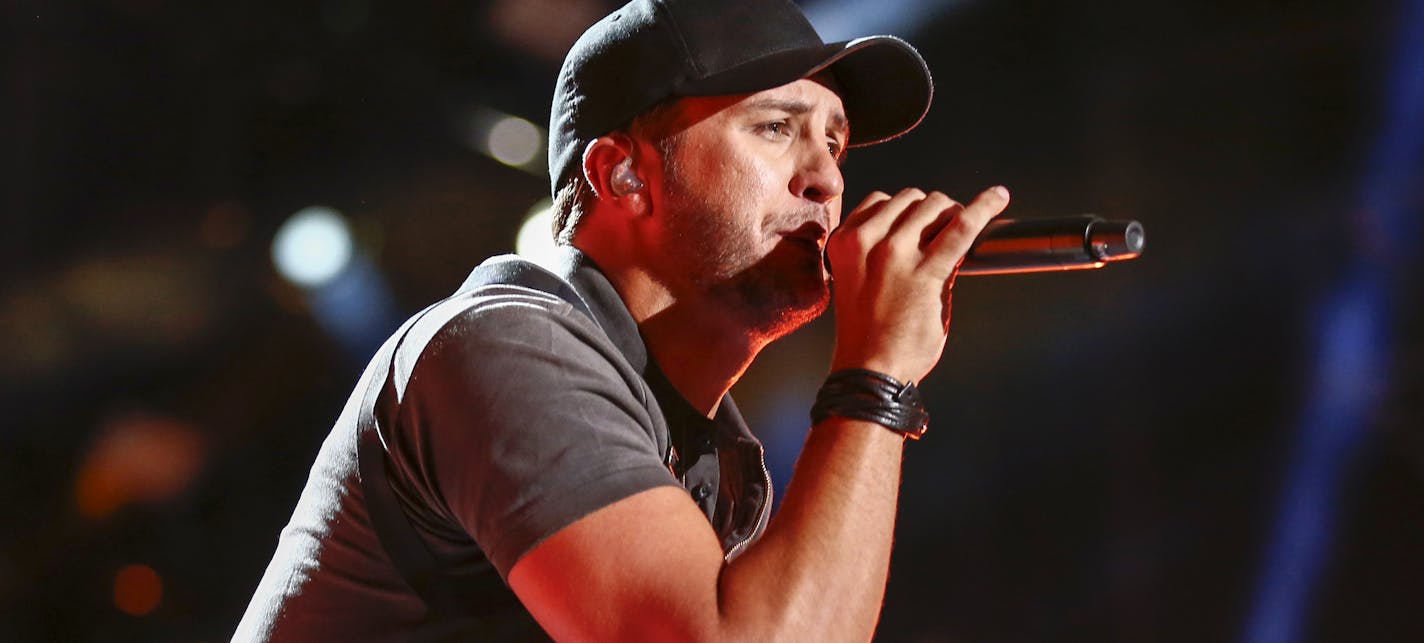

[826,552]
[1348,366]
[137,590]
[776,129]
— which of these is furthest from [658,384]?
[137,590]

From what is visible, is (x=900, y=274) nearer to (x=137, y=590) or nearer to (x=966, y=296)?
(x=966, y=296)

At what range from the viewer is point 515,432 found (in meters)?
1.12

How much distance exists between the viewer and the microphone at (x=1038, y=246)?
143 cm

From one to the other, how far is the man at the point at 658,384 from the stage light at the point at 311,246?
1.71 meters

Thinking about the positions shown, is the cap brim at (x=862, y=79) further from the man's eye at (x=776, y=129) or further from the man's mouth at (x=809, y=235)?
the man's mouth at (x=809, y=235)

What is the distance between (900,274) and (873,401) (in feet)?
0.63

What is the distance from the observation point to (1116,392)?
325 cm

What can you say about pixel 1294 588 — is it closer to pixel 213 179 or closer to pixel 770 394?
pixel 770 394

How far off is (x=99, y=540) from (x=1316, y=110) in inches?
141

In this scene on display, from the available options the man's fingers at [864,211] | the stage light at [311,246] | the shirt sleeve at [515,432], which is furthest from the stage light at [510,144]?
the shirt sleeve at [515,432]

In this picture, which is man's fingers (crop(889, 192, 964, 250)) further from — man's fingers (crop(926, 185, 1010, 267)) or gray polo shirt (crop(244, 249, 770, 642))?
gray polo shirt (crop(244, 249, 770, 642))

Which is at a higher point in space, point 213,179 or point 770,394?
point 213,179

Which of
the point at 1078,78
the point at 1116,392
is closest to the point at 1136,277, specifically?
the point at 1116,392

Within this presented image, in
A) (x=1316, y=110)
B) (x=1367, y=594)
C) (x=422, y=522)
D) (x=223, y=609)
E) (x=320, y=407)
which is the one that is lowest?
(x=1367, y=594)
